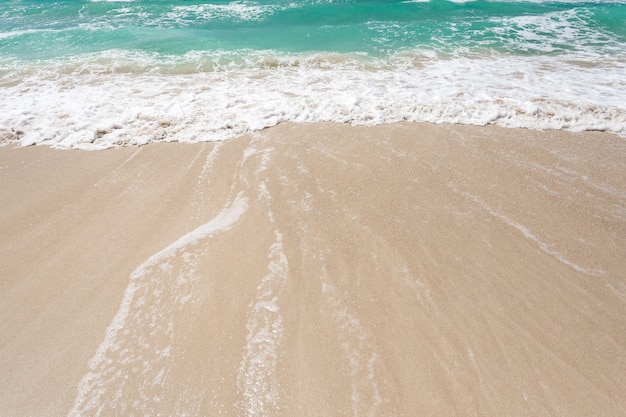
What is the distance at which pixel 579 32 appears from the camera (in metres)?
13.7

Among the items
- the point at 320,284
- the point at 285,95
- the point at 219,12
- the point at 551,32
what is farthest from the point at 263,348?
the point at 219,12

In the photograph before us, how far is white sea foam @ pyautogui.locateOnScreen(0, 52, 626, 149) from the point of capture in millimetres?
7051

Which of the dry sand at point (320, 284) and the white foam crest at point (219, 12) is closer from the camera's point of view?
the dry sand at point (320, 284)

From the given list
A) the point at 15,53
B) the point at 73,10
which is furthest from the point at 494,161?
the point at 73,10

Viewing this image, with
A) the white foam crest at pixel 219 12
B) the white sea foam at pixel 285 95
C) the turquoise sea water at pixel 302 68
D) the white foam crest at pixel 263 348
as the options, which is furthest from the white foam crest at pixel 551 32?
the white foam crest at pixel 263 348

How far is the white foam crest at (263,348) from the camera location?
2884 mm

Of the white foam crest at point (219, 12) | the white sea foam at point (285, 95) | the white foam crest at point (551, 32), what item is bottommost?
the white sea foam at point (285, 95)

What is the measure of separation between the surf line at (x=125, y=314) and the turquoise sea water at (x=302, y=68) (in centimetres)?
268

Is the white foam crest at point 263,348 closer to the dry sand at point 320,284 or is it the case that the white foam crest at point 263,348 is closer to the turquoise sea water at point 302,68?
the dry sand at point 320,284

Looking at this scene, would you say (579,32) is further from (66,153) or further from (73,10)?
(73,10)

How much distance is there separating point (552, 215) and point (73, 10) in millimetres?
24937

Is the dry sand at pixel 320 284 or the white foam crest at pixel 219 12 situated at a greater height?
the white foam crest at pixel 219 12

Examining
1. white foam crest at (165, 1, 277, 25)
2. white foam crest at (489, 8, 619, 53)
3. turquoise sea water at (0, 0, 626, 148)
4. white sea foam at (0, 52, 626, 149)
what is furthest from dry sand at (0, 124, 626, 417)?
white foam crest at (165, 1, 277, 25)

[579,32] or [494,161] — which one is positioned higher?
[579,32]
